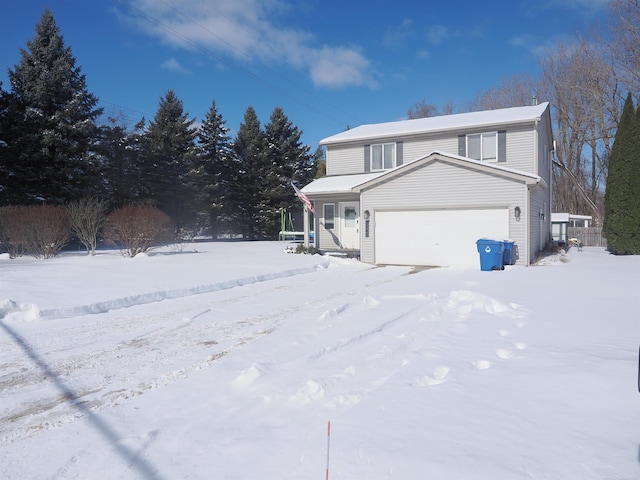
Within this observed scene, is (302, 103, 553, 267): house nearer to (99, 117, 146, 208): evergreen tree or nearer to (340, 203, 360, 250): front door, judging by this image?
(340, 203, 360, 250): front door

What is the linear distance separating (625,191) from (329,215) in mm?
12576

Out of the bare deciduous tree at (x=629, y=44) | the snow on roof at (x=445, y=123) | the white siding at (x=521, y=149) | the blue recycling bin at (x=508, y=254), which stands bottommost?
the blue recycling bin at (x=508, y=254)

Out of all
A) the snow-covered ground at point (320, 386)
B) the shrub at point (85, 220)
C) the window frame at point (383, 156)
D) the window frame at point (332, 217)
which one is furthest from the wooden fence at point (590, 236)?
the shrub at point (85, 220)

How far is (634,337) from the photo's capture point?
17.8ft

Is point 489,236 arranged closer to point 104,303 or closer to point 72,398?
point 104,303

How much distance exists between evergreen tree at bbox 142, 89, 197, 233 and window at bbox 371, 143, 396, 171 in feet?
54.0

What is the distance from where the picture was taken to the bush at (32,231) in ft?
50.7

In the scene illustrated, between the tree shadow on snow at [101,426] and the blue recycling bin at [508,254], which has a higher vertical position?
the blue recycling bin at [508,254]

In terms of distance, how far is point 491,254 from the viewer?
1317 centimetres

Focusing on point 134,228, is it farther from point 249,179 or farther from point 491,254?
point 249,179

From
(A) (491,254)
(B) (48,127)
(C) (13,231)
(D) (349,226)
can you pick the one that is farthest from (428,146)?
(B) (48,127)

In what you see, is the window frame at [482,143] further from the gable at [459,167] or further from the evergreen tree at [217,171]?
the evergreen tree at [217,171]

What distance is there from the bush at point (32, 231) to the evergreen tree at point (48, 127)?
23.5ft

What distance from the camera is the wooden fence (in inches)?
982
